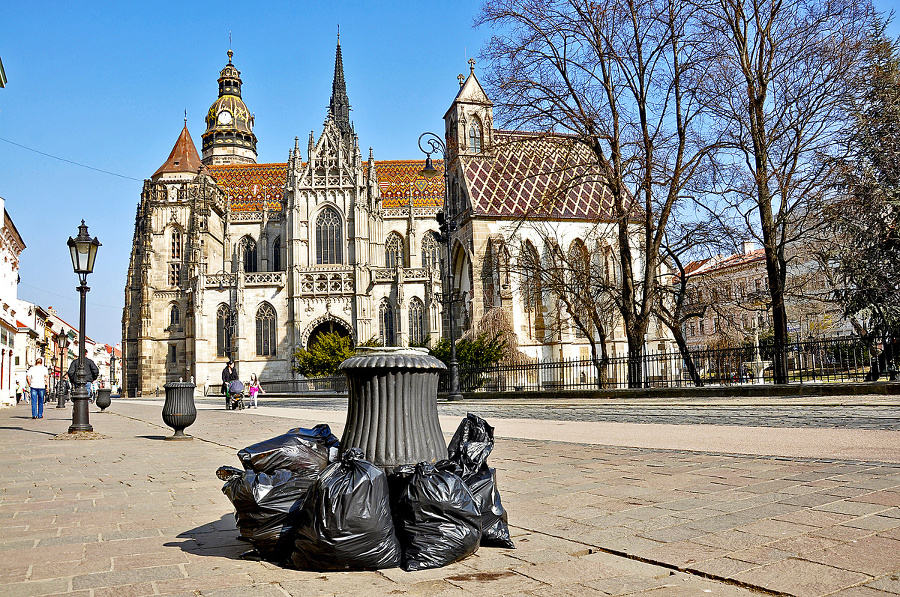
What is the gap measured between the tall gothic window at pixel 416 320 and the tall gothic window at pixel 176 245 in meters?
20.9

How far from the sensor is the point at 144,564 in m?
3.44

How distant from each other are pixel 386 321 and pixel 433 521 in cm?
4902

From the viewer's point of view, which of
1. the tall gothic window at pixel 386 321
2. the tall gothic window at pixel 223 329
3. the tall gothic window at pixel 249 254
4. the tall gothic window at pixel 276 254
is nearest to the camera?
the tall gothic window at pixel 386 321

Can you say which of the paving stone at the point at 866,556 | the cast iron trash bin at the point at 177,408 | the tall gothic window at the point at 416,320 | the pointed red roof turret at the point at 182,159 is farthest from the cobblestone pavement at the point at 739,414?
the pointed red roof turret at the point at 182,159

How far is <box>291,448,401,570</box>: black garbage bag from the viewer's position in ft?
10.4

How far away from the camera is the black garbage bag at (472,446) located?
12.4 ft

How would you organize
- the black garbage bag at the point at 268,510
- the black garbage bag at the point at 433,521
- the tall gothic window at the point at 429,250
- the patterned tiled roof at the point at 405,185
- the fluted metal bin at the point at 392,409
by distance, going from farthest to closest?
the patterned tiled roof at the point at 405,185 < the tall gothic window at the point at 429,250 < the fluted metal bin at the point at 392,409 < the black garbage bag at the point at 268,510 < the black garbage bag at the point at 433,521

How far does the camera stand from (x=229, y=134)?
262ft

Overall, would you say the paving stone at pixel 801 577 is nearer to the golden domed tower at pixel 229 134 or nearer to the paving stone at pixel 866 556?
the paving stone at pixel 866 556

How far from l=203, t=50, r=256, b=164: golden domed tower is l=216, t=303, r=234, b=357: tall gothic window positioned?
30807 millimetres

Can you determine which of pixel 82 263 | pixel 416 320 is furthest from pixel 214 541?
pixel 416 320

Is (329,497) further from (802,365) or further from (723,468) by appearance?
(802,365)

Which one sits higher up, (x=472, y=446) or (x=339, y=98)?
(x=339, y=98)

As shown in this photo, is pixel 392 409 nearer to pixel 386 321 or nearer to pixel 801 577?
pixel 801 577
